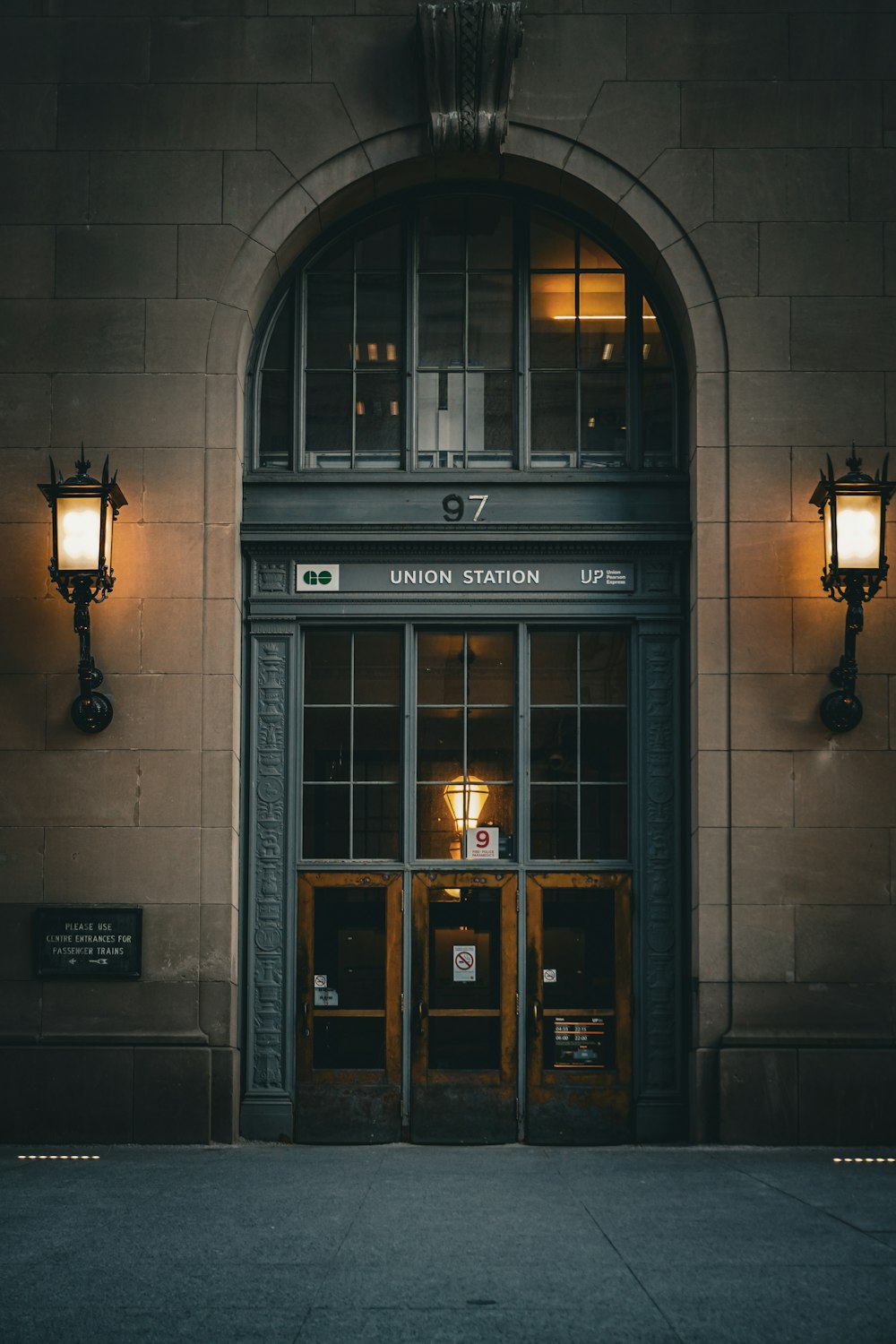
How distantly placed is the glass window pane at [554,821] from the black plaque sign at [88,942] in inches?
137

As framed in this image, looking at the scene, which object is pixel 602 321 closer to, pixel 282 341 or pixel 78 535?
pixel 282 341

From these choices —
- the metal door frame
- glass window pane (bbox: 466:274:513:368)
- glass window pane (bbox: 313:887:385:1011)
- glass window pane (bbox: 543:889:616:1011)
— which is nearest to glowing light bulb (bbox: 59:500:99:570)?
the metal door frame

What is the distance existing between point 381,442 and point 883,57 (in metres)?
5.50

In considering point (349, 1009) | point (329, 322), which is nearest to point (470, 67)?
point (329, 322)

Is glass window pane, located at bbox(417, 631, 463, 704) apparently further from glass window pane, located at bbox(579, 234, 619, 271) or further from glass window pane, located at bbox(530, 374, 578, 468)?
glass window pane, located at bbox(579, 234, 619, 271)

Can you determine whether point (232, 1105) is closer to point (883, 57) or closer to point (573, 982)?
point (573, 982)

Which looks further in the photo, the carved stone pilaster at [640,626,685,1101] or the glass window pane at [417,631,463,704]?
the glass window pane at [417,631,463,704]

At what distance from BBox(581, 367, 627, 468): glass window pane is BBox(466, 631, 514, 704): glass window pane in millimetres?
1881

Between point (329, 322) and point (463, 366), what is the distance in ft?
4.26

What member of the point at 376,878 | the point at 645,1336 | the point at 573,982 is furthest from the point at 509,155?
the point at 645,1336

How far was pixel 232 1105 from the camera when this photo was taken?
12.2 metres

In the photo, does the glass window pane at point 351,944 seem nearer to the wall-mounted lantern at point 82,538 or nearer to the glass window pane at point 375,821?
the glass window pane at point 375,821

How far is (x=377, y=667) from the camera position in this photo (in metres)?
13.2

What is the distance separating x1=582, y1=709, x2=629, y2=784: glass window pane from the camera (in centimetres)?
1305
